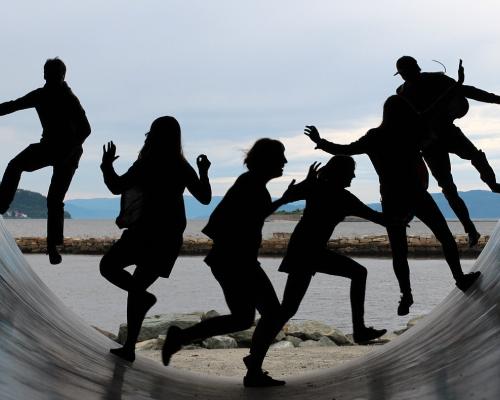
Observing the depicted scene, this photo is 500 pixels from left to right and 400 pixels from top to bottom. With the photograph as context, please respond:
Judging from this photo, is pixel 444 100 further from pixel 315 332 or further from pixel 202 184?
pixel 315 332

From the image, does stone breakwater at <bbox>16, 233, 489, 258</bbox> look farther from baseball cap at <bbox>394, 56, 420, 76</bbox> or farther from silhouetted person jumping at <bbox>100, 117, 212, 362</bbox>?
silhouetted person jumping at <bbox>100, 117, 212, 362</bbox>

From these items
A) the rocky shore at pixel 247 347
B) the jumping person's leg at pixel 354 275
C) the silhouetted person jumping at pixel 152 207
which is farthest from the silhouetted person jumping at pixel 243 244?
the rocky shore at pixel 247 347

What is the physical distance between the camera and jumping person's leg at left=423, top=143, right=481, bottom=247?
636 cm

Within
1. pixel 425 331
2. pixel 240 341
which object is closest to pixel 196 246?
pixel 240 341

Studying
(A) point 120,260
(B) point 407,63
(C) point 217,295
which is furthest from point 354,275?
(C) point 217,295

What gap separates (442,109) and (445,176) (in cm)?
70

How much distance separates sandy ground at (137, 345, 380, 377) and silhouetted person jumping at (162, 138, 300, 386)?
4.32m

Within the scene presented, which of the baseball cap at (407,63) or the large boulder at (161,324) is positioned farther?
the large boulder at (161,324)

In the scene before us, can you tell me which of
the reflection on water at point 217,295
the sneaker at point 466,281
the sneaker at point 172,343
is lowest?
the reflection on water at point 217,295

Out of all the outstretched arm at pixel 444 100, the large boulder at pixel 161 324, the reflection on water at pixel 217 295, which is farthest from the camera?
the reflection on water at pixel 217 295

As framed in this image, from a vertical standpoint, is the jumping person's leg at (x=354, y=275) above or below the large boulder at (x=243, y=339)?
above

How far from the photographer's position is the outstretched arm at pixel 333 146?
16.6ft

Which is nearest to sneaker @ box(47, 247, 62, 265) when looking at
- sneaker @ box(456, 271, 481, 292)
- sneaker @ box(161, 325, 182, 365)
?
sneaker @ box(161, 325, 182, 365)

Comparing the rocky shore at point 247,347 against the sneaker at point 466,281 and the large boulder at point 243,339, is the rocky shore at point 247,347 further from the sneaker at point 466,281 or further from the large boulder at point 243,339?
the sneaker at point 466,281
